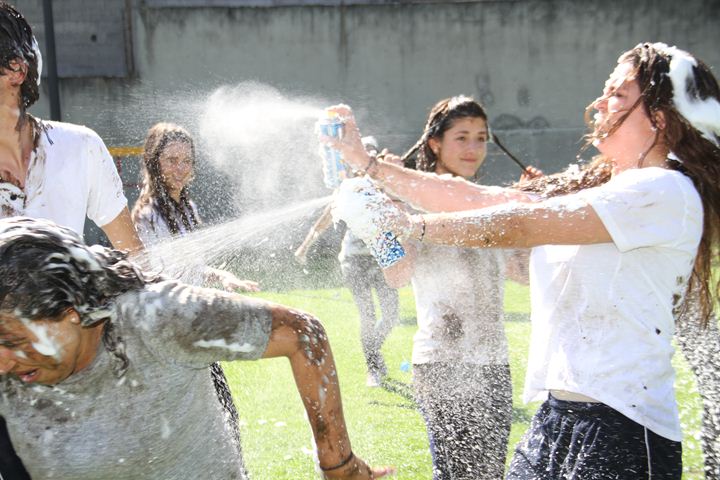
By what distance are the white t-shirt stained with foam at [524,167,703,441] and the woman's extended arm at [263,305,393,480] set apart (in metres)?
0.73

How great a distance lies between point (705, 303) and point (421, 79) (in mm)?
12423

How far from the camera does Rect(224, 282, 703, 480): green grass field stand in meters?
4.38

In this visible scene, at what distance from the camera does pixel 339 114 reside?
317cm

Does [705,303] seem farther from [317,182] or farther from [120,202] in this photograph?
[317,182]

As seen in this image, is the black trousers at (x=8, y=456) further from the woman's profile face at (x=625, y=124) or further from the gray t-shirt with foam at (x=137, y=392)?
the woman's profile face at (x=625, y=124)

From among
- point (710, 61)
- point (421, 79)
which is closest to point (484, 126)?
point (421, 79)

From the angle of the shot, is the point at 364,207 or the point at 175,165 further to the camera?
the point at 175,165

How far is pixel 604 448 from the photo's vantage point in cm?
229

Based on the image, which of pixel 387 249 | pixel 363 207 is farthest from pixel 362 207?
pixel 387 249

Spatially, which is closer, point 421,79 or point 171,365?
point 171,365

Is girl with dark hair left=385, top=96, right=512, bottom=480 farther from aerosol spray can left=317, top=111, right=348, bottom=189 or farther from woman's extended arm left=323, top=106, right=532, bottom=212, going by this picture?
aerosol spray can left=317, top=111, right=348, bottom=189

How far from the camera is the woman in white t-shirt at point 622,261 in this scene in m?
2.28

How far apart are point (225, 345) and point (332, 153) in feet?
4.53

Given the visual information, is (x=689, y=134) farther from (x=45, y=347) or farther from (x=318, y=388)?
(x=45, y=347)
